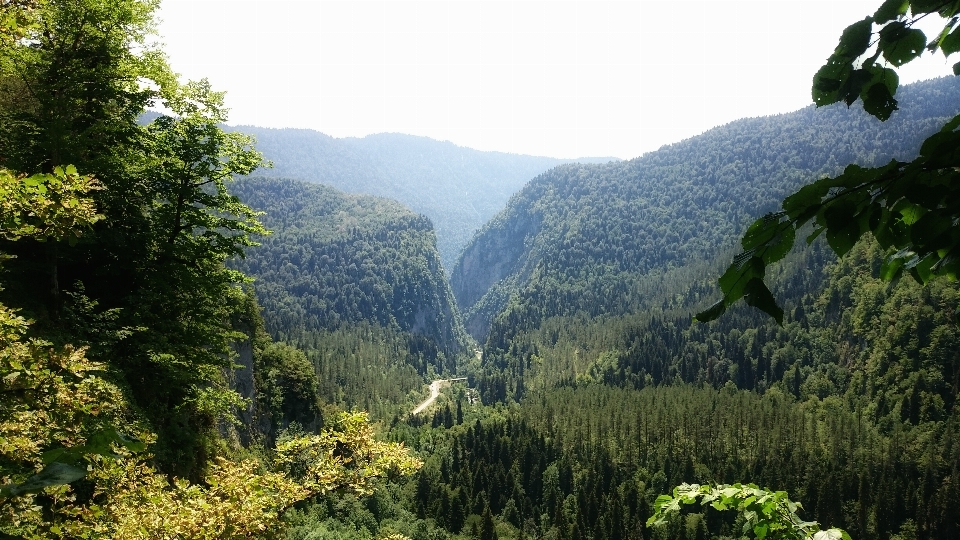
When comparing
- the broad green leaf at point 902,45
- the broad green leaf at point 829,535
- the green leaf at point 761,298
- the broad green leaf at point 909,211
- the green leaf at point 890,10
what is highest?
the green leaf at point 890,10

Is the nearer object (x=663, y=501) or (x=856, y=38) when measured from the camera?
(x=856, y=38)

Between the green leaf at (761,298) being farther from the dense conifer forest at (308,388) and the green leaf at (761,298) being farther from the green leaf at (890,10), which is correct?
the green leaf at (890,10)

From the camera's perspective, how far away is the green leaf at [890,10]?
2164 mm

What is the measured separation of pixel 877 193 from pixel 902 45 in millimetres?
751

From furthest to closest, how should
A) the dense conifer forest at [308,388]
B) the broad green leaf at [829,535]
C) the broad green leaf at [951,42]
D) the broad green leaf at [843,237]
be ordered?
the dense conifer forest at [308,388] < the broad green leaf at [829,535] < the broad green leaf at [951,42] < the broad green leaf at [843,237]

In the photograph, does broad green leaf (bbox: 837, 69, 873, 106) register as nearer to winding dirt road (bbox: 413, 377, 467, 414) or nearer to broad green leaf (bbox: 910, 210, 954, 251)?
broad green leaf (bbox: 910, 210, 954, 251)

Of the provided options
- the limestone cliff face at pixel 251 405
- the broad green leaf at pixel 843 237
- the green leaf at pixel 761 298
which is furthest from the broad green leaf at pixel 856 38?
the limestone cliff face at pixel 251 405

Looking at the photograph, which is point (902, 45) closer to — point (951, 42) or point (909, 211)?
point (951, 42)

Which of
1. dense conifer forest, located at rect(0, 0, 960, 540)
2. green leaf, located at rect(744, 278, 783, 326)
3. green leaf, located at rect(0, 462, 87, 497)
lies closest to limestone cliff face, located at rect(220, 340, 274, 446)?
dense conifer forest, located at rect(0, 0, 960, 540)

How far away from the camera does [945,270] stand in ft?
7.70

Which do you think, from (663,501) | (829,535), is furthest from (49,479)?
(829,535)

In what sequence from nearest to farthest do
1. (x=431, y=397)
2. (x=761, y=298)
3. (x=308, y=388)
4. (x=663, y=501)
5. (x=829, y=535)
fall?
1. (x=761, y=298)
2. (x=829, y=535)
3. (x=663, y=501)
4. (x=308, y=388)
5. (x=431, y=397)

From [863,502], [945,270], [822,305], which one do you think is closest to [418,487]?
[863,502]

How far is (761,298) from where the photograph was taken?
76.5 inches
